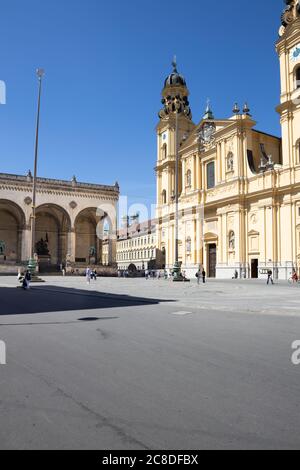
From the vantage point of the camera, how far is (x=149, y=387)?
468cm

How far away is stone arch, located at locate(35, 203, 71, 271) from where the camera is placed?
65.6m

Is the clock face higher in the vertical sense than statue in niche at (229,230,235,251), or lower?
higher

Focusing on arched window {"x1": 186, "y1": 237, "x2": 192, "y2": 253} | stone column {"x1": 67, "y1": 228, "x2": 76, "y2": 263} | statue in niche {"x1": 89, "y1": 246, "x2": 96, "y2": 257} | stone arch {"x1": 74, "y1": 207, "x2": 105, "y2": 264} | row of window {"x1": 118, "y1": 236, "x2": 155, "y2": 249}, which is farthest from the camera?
row of window {"x1": 118, "y1": 236, "x2": 155, "y2": 249}

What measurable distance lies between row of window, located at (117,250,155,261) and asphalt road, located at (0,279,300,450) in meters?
78.7

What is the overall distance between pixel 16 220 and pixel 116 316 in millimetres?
56697

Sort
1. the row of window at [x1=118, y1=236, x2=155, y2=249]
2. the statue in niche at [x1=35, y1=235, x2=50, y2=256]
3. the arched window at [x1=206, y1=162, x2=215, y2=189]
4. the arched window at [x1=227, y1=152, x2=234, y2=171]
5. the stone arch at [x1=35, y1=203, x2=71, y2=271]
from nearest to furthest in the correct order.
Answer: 1. the arched window at [x1=227, y1=152, x2=234, y2=171]
2. the arched window at [x1=206, y1=162, x2=215, y2=189]
3. the statue in niche at [x1=35, y1=235, x2=50, y2=256]
4. the stone arch at [x1=35, y1=203, x2=71, y2=271]
5. the row of window at [x1=118, y1=236, x2=155, y2=249]

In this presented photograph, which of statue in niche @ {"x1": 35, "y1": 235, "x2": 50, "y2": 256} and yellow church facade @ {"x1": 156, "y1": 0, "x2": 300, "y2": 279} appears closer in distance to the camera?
yellow church facade @ {"x1": 156, "y1": 0, "x2": 300, "y2": 279}

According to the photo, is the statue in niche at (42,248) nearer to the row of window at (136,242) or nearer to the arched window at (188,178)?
the arched window at (188,178)

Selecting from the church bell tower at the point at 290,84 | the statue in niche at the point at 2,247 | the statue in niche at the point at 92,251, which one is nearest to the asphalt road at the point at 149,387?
the church bell tower at the point at 290,84

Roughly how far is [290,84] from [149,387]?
4172cm

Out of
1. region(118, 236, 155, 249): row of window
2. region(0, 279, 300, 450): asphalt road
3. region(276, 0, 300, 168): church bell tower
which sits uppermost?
region(276, 0, 300, 168): church bell tower

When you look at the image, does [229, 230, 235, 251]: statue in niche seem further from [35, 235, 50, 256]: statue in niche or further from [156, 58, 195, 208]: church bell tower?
[35, 235, 50, 256]: statue in niche

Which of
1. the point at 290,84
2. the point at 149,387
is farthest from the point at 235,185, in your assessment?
the point at 149,387

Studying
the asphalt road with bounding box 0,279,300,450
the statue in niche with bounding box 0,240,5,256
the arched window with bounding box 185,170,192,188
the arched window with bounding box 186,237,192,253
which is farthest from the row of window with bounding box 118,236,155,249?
the asphalt road with bounding box 0,279,300,450
